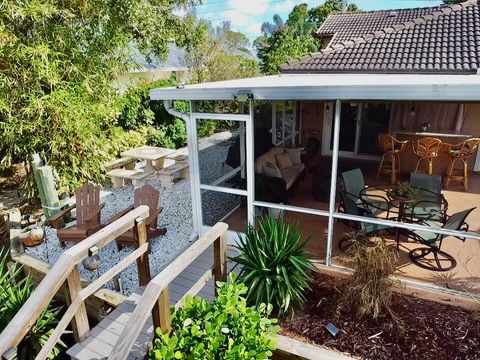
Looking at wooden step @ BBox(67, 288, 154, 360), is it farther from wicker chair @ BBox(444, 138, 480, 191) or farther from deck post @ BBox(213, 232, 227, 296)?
wicker chair @ BBox(444, 138, 480, 191)

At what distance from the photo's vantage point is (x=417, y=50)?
28.3 ft

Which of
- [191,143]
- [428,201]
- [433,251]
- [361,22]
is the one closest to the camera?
[433,251]

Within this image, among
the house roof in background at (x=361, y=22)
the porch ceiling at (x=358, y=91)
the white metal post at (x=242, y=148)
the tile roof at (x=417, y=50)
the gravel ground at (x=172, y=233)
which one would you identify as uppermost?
the house roof in background at (x=361, y=22)

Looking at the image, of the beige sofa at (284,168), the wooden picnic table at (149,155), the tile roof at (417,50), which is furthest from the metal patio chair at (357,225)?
the wooden picnic table at (149,155)

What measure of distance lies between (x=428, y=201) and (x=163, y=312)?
446 cm

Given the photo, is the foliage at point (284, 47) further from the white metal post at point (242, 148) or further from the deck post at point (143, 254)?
the deck post at point (143, 254)

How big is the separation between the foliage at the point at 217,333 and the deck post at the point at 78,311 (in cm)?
110

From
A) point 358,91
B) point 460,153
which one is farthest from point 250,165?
point 460,153

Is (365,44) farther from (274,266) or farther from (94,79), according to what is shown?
(274,266)

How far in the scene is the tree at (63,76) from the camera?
584cm

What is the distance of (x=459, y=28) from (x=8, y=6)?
10935 mm

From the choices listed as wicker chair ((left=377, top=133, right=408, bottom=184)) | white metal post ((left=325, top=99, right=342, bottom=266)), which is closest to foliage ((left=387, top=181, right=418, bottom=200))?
white metal post ((left=325, top=99, right=342, bottom=266))

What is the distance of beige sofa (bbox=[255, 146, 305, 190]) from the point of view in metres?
6.21

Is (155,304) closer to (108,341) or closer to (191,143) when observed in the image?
(108,341)
